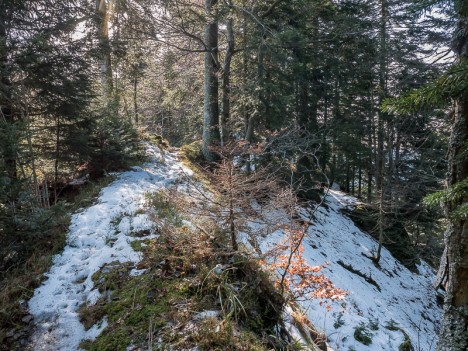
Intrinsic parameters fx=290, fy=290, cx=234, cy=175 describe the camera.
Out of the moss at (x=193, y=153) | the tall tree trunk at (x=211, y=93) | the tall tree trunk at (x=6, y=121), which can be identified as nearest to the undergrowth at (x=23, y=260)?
the tall tree trunk at (x=6, y=121)

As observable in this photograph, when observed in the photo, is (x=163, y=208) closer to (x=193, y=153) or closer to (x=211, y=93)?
(x=193, y=153)

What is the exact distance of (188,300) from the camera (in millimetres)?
3096

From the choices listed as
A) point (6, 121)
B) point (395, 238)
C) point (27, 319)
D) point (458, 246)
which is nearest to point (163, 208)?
point (27, 319)

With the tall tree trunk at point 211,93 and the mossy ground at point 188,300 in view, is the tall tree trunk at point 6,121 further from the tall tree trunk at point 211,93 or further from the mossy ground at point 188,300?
the tall tree trunk at point 211,93

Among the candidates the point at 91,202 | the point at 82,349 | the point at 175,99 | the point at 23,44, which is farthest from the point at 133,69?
the point at 82,349

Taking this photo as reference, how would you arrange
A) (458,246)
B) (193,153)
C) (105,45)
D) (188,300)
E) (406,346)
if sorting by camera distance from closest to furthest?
(458,246) < (188,300) < (406,346) < (105,45) < (193,153)

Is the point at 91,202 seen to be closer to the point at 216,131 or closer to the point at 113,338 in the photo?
the point at 113,338

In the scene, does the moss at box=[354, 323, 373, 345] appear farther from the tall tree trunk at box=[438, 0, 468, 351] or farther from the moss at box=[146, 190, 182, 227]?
the moss at box=[146, 190, 182, 227]

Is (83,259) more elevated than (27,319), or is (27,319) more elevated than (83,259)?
(83,259)

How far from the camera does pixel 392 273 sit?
10852 millimetres

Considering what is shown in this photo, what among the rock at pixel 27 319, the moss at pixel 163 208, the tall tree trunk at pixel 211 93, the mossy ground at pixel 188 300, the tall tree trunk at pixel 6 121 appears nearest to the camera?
the mossy ground at pixel 188 300

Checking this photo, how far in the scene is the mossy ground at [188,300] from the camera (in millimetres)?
2684

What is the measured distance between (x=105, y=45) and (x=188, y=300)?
22.0 feet

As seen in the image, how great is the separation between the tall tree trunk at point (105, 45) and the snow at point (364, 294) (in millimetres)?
6088
